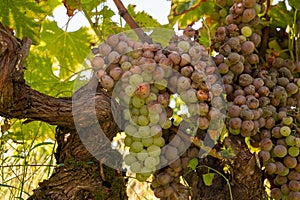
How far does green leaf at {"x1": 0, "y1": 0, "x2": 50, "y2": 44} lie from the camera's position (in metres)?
1.74

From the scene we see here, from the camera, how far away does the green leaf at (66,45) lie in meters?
2.20

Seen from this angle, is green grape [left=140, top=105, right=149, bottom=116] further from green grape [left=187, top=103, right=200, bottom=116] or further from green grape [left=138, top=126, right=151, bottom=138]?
green grape [left=187, top=103, right=200, bottom=116]

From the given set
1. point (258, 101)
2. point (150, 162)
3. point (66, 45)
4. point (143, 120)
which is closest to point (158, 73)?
point (143, 120)

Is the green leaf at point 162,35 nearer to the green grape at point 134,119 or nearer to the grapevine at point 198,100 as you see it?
the grapevine at point 198,100

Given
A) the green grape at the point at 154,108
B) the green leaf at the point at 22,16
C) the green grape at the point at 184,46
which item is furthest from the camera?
the green leaf at the point at 22,16

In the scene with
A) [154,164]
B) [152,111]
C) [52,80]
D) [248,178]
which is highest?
[52,80]

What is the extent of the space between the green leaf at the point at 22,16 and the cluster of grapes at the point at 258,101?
2.07 feet

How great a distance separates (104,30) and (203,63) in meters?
0.60

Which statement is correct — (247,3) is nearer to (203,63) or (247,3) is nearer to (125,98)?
(203,63)

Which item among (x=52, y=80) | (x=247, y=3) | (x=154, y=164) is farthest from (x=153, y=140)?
(x=52, y=80)

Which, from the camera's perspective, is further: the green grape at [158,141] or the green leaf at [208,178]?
the green leaf at [208,178]

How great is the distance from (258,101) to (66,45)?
3.23 feet

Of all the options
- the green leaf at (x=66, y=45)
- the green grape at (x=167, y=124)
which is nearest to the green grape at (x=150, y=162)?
the green grape at (x=167, y=124)

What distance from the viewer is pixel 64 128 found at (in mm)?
1640
